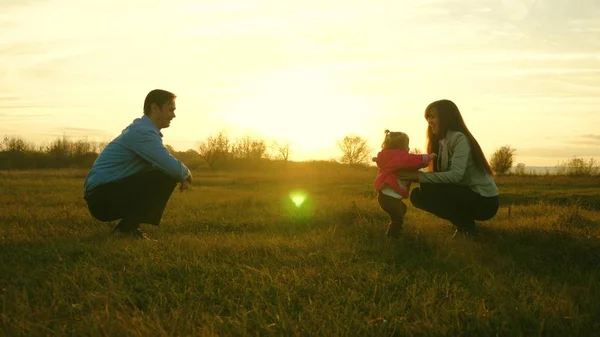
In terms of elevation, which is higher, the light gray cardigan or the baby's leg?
the light gray cardigan

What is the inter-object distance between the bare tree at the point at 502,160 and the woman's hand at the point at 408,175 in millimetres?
40712

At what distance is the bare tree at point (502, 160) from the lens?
143 ft

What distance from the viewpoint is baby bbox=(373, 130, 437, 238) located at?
5969 mm

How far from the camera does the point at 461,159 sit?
5.89 meters

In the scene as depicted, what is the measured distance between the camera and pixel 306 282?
13.3ft

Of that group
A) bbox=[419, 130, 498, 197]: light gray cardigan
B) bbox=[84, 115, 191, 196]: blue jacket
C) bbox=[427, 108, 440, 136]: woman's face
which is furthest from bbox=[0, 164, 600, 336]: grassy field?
bbox=[427, 108, 440, 136]: woman's face

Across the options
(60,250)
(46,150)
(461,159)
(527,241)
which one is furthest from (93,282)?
(46,150)

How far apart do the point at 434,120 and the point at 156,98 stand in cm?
377

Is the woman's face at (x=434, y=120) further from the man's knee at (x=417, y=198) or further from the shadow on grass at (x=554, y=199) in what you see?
the shadow on grass at (x=554, y=199)

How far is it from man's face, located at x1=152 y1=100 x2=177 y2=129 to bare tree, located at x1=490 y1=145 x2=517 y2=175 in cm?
4201

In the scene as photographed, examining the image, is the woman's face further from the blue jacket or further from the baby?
the blue jacket

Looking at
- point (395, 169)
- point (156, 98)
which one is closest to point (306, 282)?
point (395, 169)

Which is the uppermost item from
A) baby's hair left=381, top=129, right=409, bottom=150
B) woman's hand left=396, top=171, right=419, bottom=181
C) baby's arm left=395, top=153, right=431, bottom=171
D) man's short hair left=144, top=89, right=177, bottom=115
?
man's short hair left=144, top=89, right=177, bottom=115

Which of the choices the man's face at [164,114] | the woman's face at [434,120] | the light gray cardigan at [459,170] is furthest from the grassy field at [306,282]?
the man's face at [164,114]
